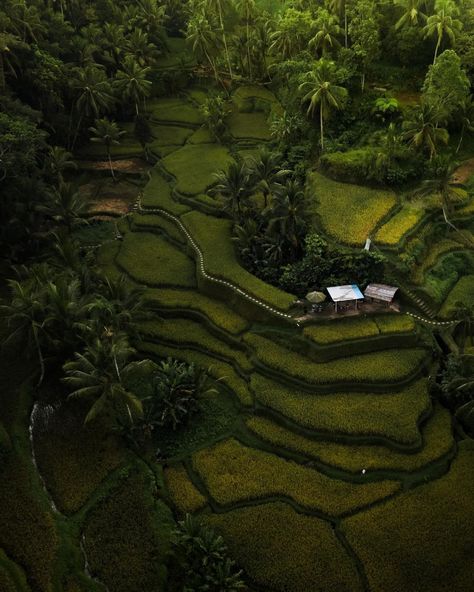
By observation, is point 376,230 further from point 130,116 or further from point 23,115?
point 130,116

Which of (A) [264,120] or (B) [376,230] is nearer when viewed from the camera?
(B) [376,230]

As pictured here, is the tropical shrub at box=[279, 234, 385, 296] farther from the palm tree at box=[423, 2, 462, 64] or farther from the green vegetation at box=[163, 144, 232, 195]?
the palm tree at box=[423, 2, 462, 64]

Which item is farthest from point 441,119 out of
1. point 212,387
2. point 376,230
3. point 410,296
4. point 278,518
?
point 278,518

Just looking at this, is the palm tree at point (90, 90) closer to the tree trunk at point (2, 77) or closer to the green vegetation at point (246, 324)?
the green vegetation at point (246, 324)

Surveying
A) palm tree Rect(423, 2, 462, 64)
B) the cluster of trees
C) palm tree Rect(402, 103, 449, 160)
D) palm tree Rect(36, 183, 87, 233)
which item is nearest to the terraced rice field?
the cluster of trees

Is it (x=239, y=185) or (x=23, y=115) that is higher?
(x=23, y=115)

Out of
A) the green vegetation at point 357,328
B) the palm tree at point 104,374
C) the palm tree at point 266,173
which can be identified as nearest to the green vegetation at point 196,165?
the palm tree at point 266,173
